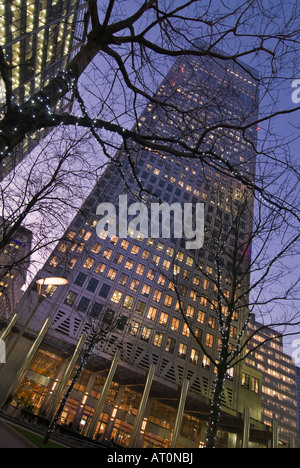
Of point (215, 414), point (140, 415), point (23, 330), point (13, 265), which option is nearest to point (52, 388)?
point (140, 415)

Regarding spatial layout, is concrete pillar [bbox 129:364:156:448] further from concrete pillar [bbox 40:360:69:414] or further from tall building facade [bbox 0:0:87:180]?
tall building facade [bbox 0:0:87:180]

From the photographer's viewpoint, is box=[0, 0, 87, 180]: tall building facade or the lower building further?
box=[0, 0, 87, 180]: tall building facade

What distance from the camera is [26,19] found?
31.2 m

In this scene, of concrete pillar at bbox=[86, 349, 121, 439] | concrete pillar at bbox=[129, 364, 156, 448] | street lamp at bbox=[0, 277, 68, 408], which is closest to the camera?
street lamp at bbox=[0, 277, 68, 408]

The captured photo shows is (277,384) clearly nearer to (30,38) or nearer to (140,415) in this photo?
(140,415)

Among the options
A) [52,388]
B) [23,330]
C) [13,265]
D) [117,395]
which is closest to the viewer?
[13,265]

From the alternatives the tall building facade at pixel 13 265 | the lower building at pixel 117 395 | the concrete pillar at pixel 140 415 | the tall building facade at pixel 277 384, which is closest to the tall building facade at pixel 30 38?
the tall building facade at pixel 13 265

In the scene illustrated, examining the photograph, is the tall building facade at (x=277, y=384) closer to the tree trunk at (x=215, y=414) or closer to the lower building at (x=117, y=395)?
the lower building at (x=117, y=395)

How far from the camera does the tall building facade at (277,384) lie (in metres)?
90.2

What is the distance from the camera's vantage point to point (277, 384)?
323 feet

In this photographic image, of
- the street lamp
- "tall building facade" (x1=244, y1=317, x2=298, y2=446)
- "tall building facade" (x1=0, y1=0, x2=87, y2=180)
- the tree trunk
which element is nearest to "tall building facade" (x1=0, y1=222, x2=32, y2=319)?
the street lamp

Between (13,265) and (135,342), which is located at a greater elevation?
(135,342)

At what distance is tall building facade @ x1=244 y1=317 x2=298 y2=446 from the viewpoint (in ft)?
296
